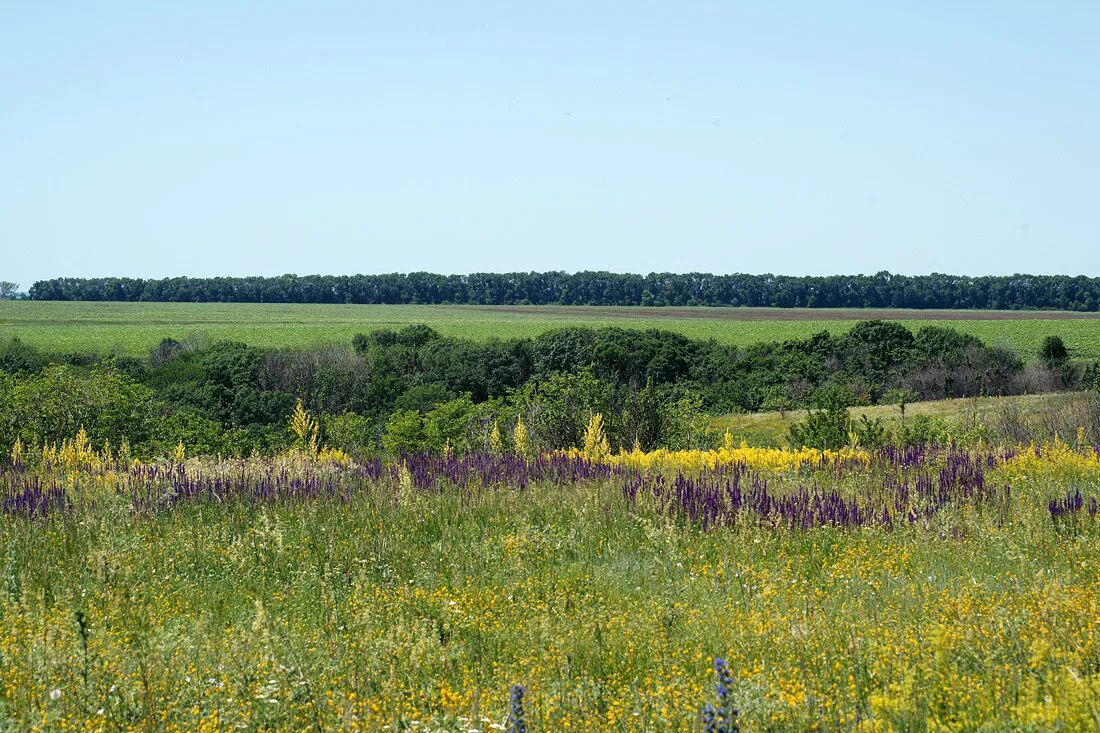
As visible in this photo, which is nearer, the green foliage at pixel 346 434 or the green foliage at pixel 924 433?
the green foliage at pixel 924 433

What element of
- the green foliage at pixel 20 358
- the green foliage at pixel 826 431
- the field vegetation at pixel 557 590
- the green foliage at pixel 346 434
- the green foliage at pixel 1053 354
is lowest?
the green foliage at pixel 20 358

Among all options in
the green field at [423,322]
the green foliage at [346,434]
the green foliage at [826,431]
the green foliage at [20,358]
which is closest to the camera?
the green foliage at [826,431]

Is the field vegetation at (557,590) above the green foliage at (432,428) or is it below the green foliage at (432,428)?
above

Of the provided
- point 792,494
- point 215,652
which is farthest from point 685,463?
point 215,652

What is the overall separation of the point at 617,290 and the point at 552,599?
159m

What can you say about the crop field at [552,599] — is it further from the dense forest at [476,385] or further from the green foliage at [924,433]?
the green foliage at [924,433]

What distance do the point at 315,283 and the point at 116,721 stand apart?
181468mm

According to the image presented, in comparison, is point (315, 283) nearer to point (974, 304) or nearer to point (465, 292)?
point (465, 292)

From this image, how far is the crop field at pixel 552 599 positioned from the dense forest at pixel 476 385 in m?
5.67

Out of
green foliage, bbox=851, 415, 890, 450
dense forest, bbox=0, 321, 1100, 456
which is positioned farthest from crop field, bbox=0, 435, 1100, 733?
dense forest, bbox=0, 321, 1100, 456

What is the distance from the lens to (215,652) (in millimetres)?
5512

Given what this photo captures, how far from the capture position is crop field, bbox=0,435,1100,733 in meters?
4.60

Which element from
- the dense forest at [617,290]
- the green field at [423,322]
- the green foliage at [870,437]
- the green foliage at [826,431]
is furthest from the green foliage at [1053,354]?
the dense forest at [617,290]

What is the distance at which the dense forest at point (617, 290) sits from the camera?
152 m
